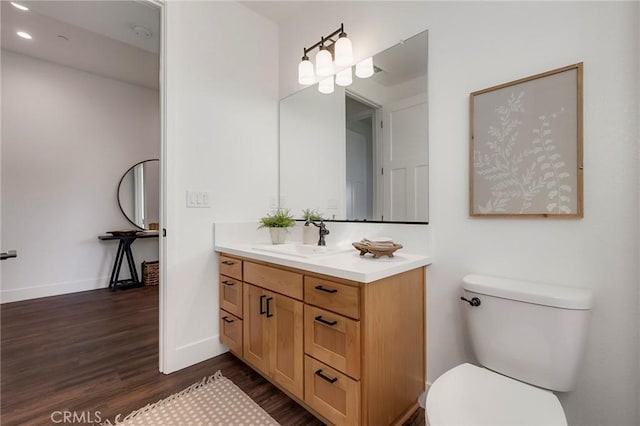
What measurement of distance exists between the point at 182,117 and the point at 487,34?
1817mm

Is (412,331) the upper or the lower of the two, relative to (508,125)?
lower

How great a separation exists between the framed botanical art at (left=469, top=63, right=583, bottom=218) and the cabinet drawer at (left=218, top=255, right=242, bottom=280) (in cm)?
141

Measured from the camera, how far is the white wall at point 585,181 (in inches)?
41.1

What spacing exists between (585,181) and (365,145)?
1105 millimetres

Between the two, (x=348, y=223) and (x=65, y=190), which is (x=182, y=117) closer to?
(x=348, y=223)

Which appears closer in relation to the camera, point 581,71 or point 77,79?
A: point 581,71

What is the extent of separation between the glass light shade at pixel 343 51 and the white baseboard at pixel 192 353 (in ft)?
6.88

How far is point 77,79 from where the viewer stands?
362 centimetres

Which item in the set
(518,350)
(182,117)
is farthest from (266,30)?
(518,350)

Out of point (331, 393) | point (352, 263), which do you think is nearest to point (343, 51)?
point (352, 263)

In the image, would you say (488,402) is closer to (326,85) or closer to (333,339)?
(333,339)

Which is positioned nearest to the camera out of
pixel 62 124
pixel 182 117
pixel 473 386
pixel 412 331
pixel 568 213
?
pixel 473 386

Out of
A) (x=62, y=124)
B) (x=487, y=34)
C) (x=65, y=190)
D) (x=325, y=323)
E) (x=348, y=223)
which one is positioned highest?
(x=62, y=124)

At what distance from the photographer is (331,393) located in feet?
4.18
